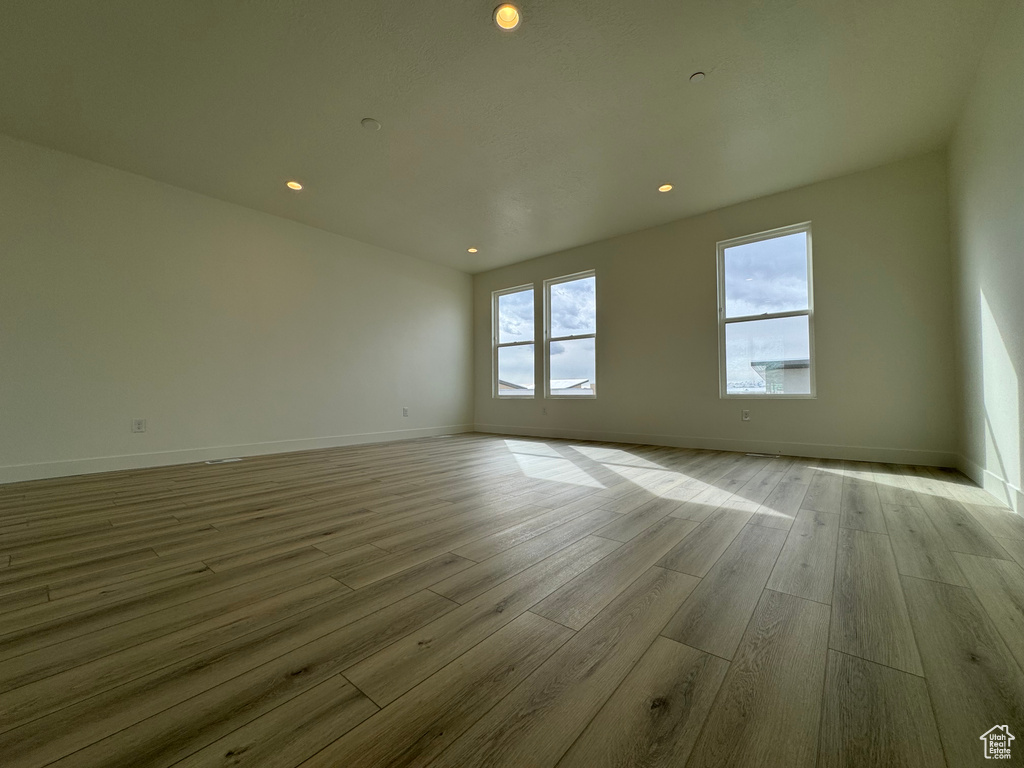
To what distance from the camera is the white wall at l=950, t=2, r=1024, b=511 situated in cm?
206

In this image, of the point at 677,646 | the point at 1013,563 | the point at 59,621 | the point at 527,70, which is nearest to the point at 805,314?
the point at 1013,563

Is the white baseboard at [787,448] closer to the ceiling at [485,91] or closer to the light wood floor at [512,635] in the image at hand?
the light wood floor at [512,635]

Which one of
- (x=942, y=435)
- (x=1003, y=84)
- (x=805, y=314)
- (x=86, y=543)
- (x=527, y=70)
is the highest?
(x=527, y=70)

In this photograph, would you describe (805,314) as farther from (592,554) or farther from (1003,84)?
(592,554)

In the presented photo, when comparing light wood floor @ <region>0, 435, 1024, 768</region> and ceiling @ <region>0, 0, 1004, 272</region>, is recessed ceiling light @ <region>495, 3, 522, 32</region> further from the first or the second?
light wood floor @ <region>0, 435, 1024, 768</region>

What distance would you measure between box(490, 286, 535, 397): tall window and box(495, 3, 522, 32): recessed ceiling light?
4.02m

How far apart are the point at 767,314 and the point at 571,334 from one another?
2421 millimetres

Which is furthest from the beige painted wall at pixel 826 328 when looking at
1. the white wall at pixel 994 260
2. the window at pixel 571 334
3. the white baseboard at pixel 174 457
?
the white baseboard at pixel 174 457

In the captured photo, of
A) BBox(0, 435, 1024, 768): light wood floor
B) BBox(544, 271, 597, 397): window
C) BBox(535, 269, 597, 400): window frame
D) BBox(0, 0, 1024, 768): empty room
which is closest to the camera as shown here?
BBox(0, 435, 1024, 768): light wood floor

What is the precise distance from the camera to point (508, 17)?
2139 mm

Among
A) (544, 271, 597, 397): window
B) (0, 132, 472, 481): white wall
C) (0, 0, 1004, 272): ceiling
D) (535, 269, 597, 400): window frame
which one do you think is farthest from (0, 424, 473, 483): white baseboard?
(0, 0, 1004, 272): ceiling

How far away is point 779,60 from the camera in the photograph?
7.98 ft

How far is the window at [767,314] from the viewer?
3984 millimetres

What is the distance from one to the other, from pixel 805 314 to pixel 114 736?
16.8 feet
